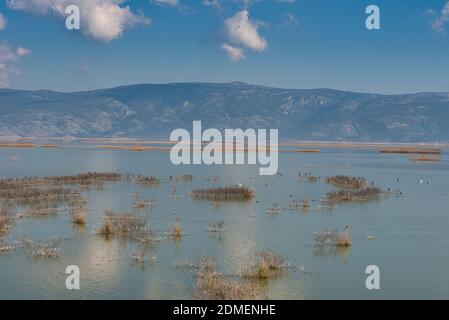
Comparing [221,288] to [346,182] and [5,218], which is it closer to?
[5,218]

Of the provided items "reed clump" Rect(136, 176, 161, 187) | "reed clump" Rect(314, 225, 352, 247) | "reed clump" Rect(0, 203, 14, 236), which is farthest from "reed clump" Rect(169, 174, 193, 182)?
"reed clump" Rect(314, 225, 352, 247)

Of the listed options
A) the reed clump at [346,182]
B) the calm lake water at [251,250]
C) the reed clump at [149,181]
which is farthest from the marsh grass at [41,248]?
the reed clump at [346,182]

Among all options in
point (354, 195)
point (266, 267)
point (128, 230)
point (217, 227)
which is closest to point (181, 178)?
point (354, 195)

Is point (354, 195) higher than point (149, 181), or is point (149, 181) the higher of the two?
point (149, 181)

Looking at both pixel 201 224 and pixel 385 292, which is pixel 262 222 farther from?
→ pixel 385 292

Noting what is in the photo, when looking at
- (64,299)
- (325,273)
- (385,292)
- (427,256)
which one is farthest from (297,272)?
(64,299)

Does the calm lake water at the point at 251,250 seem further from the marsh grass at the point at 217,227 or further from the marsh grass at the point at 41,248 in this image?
the marsh grass at the point at 41,248
